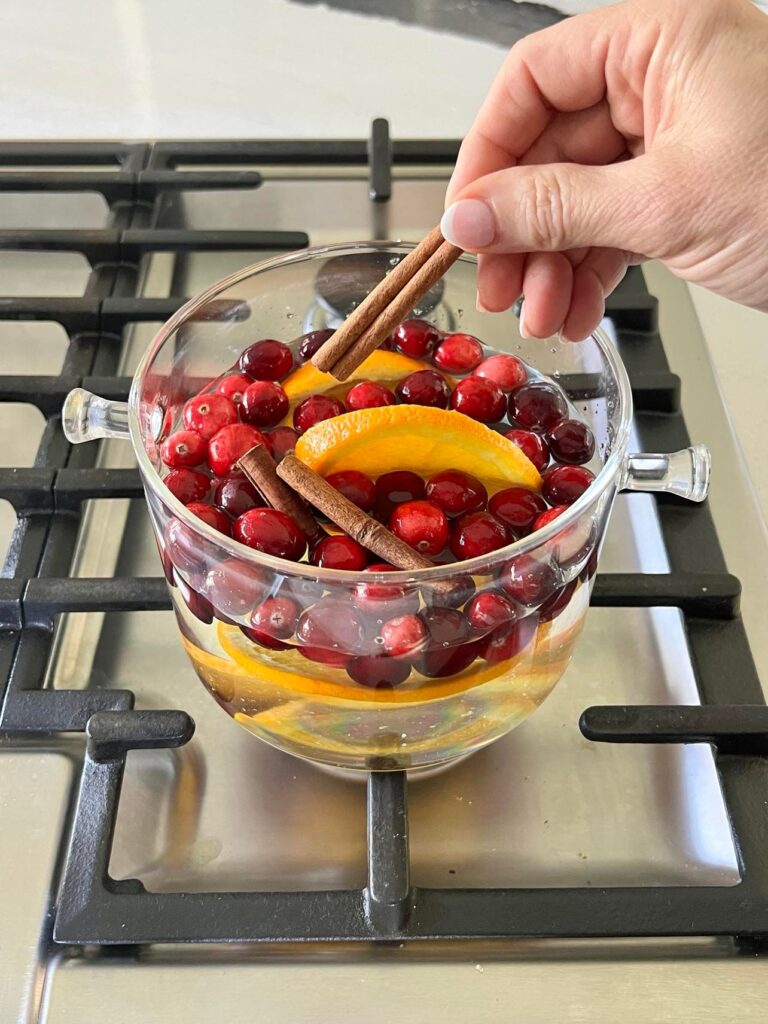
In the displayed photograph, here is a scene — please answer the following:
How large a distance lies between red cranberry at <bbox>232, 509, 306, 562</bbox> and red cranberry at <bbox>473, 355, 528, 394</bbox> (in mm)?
171

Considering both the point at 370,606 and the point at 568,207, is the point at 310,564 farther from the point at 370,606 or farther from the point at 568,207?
the point at 568,207

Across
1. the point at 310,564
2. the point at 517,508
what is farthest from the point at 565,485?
the point at 310,564

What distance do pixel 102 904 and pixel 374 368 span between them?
12.2 inches

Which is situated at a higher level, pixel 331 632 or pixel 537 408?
pixel 537 408

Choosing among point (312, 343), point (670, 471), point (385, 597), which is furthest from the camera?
point (312, 343)

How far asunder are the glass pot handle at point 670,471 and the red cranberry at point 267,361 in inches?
8.2

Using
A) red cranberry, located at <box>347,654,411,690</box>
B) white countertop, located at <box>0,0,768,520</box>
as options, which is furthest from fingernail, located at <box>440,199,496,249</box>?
white countertop, located at <box>0,0,768,520</box>

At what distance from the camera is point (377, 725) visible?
1.55 ft

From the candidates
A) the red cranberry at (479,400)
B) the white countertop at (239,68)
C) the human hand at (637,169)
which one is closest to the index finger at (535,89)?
the human hand at (637,169)

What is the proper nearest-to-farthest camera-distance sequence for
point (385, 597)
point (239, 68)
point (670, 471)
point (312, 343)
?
point (385, 597) → point (670, 471) → point (312, 343) → point (239, 68)

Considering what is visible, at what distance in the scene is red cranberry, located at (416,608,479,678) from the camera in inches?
16.7

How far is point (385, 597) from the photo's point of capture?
1.35ft

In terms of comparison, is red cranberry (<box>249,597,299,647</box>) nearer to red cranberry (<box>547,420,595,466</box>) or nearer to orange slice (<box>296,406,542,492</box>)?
orange slice (<box>296,406,542,492</box>)

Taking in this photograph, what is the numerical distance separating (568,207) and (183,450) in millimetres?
226
